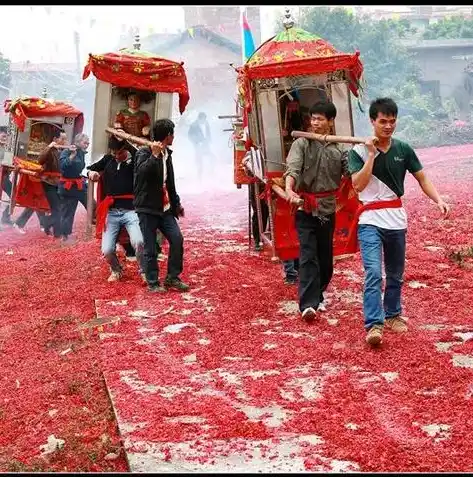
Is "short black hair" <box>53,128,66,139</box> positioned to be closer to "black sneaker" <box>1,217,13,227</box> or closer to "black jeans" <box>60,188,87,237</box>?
"black jeans" <box>60,188,87,237</box>

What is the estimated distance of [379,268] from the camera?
23.1 feet

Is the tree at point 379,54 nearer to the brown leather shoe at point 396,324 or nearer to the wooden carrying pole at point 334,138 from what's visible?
the wooden carrying pole at point 334,138

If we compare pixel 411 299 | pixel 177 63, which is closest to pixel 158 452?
pixel 411 299

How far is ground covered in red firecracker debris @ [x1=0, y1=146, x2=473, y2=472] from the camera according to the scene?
16.1ft

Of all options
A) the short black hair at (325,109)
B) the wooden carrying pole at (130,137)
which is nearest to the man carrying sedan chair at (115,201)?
the wooden carrying pole at (130,137)

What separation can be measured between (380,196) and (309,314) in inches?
54.2

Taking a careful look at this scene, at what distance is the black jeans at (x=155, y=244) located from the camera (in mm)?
9688

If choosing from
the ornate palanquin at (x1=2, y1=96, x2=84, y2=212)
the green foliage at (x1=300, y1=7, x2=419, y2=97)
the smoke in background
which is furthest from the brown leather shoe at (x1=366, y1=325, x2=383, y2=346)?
the green foliage at (x1=300, y1=7, x2=419, y2=97)

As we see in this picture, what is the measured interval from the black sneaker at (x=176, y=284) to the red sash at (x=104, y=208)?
1.22 metres

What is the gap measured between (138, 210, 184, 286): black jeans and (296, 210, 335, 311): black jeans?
210 cm

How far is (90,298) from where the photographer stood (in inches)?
381

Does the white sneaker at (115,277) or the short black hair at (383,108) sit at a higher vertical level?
the short black hair at (383,108)

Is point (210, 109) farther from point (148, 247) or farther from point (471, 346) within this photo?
point (471, 346)

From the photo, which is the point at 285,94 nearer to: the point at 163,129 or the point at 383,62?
the point at 163,129
